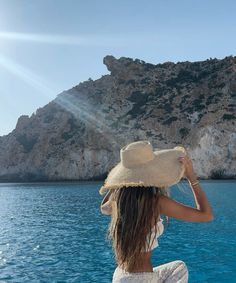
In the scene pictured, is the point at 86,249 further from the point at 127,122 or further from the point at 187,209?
the point at 127,122

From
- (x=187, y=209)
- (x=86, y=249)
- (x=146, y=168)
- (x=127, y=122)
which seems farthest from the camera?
(x=127, y=122)

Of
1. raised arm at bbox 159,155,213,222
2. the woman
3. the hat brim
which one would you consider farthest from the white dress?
the hat brim

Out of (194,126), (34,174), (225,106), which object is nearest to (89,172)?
(34,174)

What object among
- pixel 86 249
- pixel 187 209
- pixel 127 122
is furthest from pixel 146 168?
pixel 127 122

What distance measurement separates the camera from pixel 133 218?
3938 mm

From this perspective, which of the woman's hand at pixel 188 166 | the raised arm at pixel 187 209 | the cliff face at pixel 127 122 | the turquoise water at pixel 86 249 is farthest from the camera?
the cliff face at pixel 127 122

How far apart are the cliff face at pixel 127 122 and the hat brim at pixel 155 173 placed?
84.8 metres

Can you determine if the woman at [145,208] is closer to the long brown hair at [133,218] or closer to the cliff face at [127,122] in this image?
the long brown hair at [133,218]

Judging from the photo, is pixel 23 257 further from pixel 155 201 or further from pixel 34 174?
pixel 34 174

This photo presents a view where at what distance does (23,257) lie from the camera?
18.8 meters

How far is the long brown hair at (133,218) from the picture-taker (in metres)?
3.92

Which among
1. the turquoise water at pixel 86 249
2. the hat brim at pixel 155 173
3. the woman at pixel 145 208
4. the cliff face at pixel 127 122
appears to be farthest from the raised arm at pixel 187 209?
the cliff face at pixel 127 122

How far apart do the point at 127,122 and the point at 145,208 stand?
3912 inches

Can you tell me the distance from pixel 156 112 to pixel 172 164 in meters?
99.3
